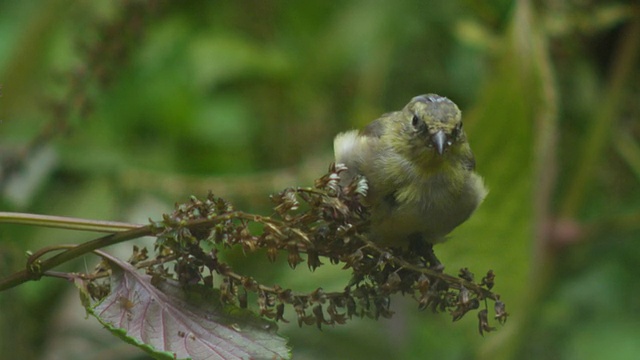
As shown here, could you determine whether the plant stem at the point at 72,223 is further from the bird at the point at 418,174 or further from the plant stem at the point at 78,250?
the bird at the point at 418,174

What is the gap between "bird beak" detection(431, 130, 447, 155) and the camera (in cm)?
143

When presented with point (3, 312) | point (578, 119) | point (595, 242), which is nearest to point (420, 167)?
point (3, 312)

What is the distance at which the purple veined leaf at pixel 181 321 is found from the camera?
41.1 inches

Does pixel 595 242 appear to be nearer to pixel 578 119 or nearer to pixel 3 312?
pixel 578 119

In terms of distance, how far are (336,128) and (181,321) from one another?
1.93 meters

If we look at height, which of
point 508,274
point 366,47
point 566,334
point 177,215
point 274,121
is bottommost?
point 177,215

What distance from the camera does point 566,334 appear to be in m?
2.85

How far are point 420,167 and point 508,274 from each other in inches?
31.9

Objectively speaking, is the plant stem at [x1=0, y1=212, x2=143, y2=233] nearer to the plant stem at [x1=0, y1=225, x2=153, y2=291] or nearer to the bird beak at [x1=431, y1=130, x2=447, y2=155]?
the plant stem at [x1=0, y1=225, x2=153, y2=291]

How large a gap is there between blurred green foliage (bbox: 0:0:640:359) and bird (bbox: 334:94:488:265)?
47 centimetres

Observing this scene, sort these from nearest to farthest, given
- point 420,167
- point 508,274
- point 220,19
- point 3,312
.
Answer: point 420,167
point 3,312
point 508,274
point 220,19

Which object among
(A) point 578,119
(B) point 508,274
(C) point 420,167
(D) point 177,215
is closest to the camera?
(D) point 177,215

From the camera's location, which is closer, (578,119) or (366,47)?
(578,119)

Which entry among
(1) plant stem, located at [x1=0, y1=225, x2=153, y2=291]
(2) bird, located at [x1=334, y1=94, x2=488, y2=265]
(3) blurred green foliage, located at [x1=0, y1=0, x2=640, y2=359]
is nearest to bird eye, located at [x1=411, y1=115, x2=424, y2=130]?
(2) bird, located at [x1=334, y1=94, x2=488, y2=265]
